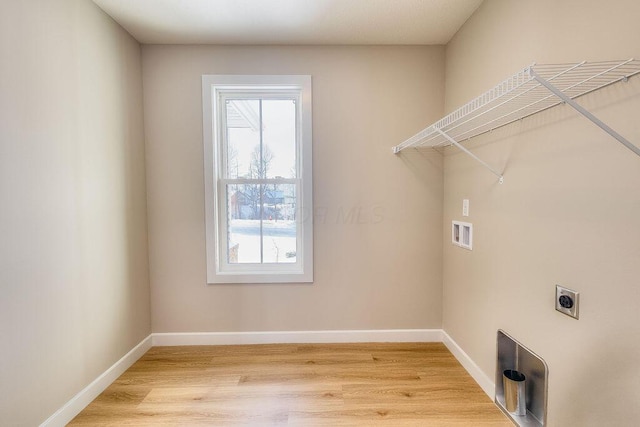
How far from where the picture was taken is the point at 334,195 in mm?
2229

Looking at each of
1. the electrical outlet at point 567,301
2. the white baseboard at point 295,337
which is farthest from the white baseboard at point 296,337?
the electrical outlet at point 567,301

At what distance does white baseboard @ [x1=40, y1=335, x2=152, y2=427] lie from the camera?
145 cm

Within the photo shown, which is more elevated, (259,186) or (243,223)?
(259,186)

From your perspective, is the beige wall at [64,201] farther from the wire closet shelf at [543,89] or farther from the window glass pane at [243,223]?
the wire closet shelf at [543,89]

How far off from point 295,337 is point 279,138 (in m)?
1.62

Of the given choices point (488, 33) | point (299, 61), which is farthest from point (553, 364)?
point (299, 61)

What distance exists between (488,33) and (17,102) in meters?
2.44

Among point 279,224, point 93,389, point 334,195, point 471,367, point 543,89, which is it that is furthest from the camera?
point 279,224

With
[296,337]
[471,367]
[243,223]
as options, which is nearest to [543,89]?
[471,367]

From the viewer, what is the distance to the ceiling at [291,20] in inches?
67.4

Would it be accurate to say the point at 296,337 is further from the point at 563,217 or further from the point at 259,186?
the point at 563,217

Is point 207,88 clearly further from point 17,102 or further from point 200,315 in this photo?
point 200,315

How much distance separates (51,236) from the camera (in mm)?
1424

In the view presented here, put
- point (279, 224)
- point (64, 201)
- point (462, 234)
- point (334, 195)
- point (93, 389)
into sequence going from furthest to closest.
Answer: point (279, 224), point (334, 195), point (462, 234), point (93, 389), point (64, 201)
